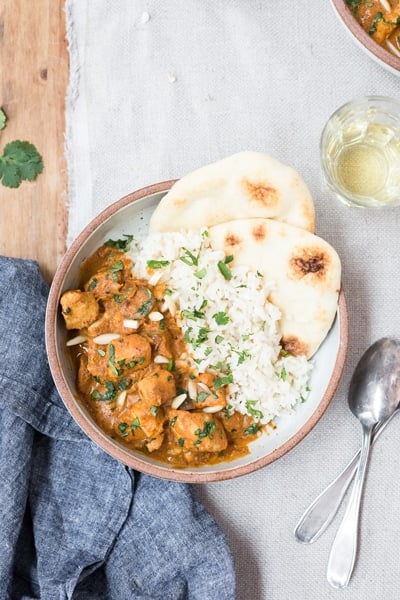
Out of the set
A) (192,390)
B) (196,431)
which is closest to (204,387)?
(192,390)

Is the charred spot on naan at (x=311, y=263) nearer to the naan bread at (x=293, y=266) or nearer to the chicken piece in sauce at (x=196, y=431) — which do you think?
the naan bread at (x=293, y=266)

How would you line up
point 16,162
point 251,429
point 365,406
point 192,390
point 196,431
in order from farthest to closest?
point 16,162 → point 365,406 → point 251,429 → point 192,390 → point 196,431

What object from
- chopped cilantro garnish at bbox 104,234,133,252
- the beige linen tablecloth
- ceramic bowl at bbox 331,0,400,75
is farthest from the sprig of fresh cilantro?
ceramic bowl at bbox 331,0,400,75

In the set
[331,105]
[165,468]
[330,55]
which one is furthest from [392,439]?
[330,55]

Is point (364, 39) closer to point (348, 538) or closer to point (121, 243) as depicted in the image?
point (121, 243)

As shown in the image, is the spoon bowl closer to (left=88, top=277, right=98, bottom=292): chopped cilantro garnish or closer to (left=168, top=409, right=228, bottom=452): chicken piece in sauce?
(left=168, top=409, right=228, bottom=452): chicken piece in sauce

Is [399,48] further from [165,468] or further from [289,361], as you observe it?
[165,468]
